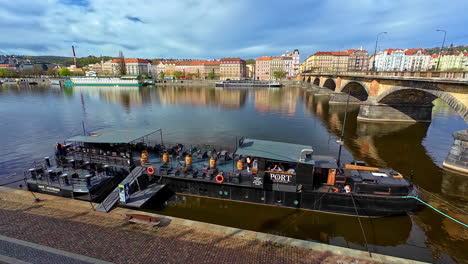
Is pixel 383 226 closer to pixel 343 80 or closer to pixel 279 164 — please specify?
pixel 279 164

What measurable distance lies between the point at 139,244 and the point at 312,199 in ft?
32.2

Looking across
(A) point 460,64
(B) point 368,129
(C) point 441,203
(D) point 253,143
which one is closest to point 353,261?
(D) point 253,143

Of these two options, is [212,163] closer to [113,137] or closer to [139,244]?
[139,244]

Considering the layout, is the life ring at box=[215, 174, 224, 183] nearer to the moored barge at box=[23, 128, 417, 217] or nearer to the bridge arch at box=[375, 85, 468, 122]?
the moored barge at box=[23, 128, 417, 217]

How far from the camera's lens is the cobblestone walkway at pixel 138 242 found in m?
8.65

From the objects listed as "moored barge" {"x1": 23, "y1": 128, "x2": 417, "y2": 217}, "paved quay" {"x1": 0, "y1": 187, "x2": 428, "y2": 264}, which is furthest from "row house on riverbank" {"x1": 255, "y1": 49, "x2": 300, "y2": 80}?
"paved quay" {"x1": 0, "y1": 187, "x2": 428, "y2": 264}

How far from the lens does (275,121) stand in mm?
41844

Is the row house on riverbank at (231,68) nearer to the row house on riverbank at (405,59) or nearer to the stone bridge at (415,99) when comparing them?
the row house on riverbank at (405,59)

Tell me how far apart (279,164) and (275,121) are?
94.8ft

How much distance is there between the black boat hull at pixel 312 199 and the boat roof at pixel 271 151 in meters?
2.39

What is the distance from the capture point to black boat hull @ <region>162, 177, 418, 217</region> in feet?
41.6

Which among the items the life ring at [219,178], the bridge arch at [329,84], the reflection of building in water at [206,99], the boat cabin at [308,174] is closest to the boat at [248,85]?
the bridge arch at [329,84]

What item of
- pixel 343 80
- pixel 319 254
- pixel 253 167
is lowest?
pixel 319 254

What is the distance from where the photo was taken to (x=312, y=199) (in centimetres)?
1332
